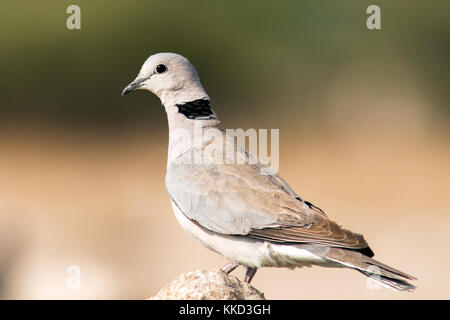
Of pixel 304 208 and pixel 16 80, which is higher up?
pixel 16 80

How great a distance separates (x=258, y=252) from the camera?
16.6 feet

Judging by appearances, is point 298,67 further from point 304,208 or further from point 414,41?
point 304,208

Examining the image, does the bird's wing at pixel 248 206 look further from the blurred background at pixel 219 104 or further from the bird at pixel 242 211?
the blurred background at pixel 219 104

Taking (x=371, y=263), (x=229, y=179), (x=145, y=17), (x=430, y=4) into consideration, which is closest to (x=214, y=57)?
(x=145, y=17)

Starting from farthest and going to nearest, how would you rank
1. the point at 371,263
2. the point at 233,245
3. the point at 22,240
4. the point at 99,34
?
1. the point at 99,34
2. the point at 22,240
3. the point at 233,245
4. the point at 371,263

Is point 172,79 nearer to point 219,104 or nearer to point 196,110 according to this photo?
point 196,110

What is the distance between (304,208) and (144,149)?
24.5ft

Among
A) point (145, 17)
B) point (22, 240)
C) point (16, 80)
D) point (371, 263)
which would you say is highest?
point (145, 17)

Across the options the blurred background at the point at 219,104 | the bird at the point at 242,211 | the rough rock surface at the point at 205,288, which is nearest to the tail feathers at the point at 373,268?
the bird at the point at 242,211

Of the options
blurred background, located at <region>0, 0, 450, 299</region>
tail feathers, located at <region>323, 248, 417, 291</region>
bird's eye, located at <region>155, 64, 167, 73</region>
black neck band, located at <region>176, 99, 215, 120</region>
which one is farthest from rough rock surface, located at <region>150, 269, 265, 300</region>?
blurred background, located at <region>0, 0, 450, 299</region>

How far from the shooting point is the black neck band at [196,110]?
5.92 m

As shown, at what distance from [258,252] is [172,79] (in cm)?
166

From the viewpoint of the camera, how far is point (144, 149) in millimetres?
12375

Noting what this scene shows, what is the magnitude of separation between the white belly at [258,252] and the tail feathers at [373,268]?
13 cm
